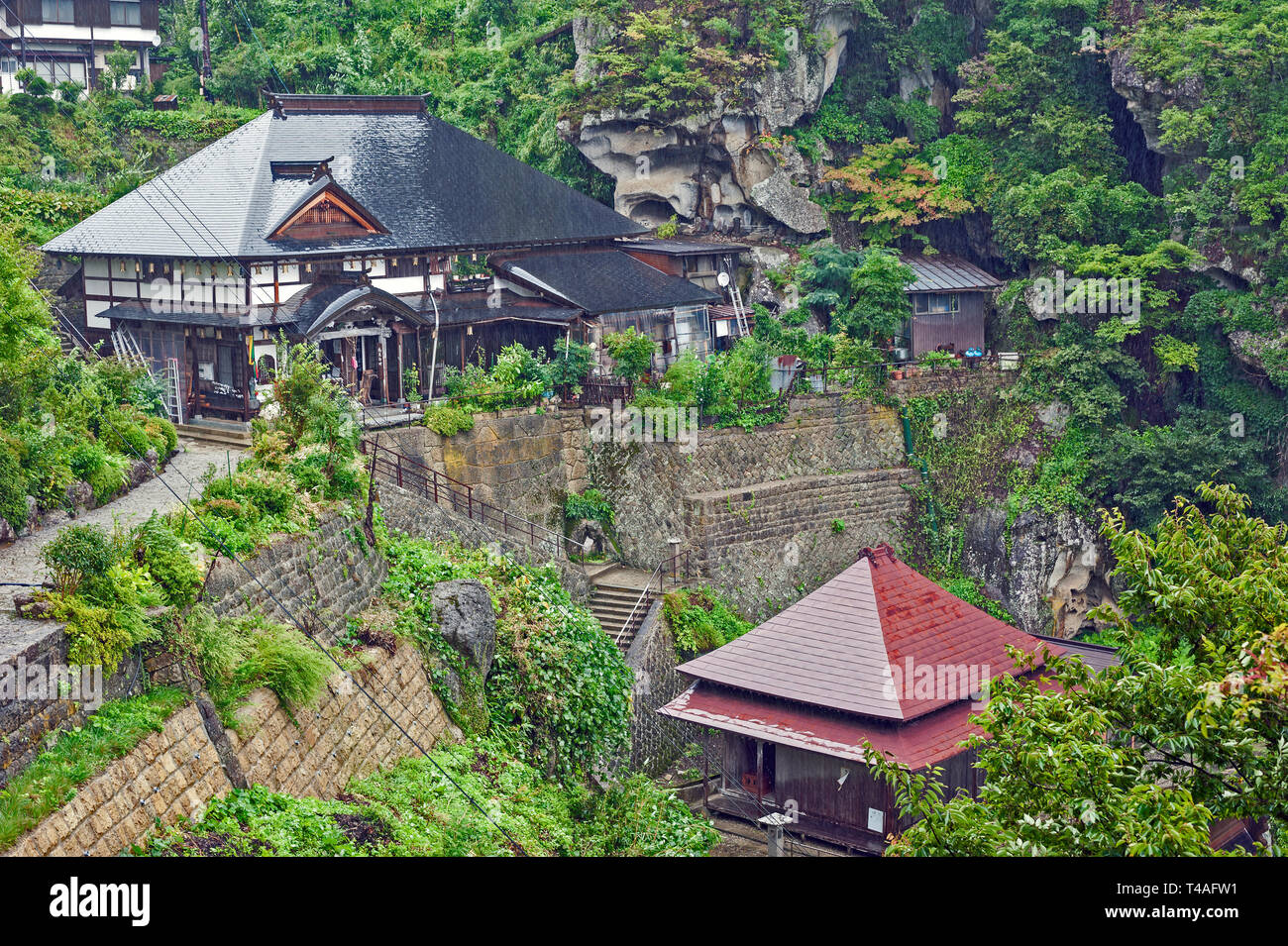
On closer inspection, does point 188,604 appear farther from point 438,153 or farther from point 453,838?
point 438,153

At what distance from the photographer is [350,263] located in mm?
30781

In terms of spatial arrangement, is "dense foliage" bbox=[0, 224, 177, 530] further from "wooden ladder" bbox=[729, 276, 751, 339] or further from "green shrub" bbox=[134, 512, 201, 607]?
"wooden ladder" bbox=[729, 276, 751, 339]

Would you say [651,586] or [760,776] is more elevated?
[651,586]

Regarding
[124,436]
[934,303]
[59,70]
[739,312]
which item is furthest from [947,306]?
[59,70]

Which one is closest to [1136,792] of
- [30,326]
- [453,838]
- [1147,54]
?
[453,838]

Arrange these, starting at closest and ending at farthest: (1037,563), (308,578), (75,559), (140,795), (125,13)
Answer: (140,795) → (75,559) → (308,578) → (1037,563) → (125,13)

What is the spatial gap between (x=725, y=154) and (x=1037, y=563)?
14203 millimetres

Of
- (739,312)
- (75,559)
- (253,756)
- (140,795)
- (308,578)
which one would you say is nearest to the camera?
(140,795)

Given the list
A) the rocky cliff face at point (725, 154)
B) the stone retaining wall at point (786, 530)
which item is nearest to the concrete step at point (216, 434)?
the stone retaining wall at point (786, 530)

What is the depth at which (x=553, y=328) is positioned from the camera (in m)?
33.2

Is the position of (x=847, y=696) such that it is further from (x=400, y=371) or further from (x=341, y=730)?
(x=400, y=371)

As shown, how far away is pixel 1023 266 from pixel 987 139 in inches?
153

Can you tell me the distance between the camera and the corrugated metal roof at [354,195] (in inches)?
1181

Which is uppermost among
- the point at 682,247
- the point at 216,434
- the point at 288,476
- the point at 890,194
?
the point at 890,194
